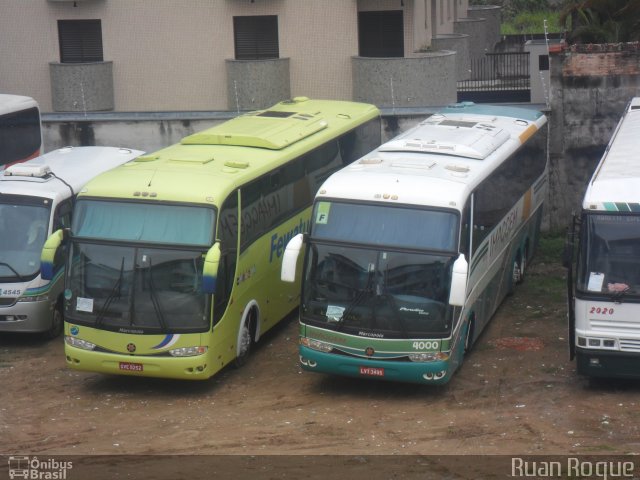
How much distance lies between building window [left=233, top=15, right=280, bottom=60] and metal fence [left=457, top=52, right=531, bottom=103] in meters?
5.40

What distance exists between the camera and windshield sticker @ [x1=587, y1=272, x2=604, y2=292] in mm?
14258

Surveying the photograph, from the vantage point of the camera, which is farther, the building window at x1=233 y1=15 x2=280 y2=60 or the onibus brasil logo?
the building window at x1=233 y1=15 x2=280 y2=60

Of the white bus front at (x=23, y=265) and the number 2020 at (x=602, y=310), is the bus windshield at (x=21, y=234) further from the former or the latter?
the number 2020 at (x=602, y=310)

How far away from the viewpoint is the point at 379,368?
14.9m

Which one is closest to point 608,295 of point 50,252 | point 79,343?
point 79,343

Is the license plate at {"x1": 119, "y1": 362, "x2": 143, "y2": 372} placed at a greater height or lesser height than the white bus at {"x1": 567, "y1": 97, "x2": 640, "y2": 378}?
lesser

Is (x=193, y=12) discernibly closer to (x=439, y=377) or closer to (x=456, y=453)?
(x=439, y=377)

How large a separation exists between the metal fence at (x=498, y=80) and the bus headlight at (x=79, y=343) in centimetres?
1802

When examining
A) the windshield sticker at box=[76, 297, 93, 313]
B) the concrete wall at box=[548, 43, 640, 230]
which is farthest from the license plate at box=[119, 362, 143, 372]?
the concrete wall at box=[548, 43, 640, 230]

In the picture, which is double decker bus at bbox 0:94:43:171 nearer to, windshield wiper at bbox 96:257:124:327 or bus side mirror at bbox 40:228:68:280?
bus side mirror at bbox 40:228:68:280

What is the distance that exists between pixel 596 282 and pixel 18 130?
1385cm

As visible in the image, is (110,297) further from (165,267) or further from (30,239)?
(30,239)

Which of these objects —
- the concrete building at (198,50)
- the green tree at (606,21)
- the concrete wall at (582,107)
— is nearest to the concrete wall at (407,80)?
the concrete building at (198,50)

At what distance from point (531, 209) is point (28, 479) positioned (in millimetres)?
11006
